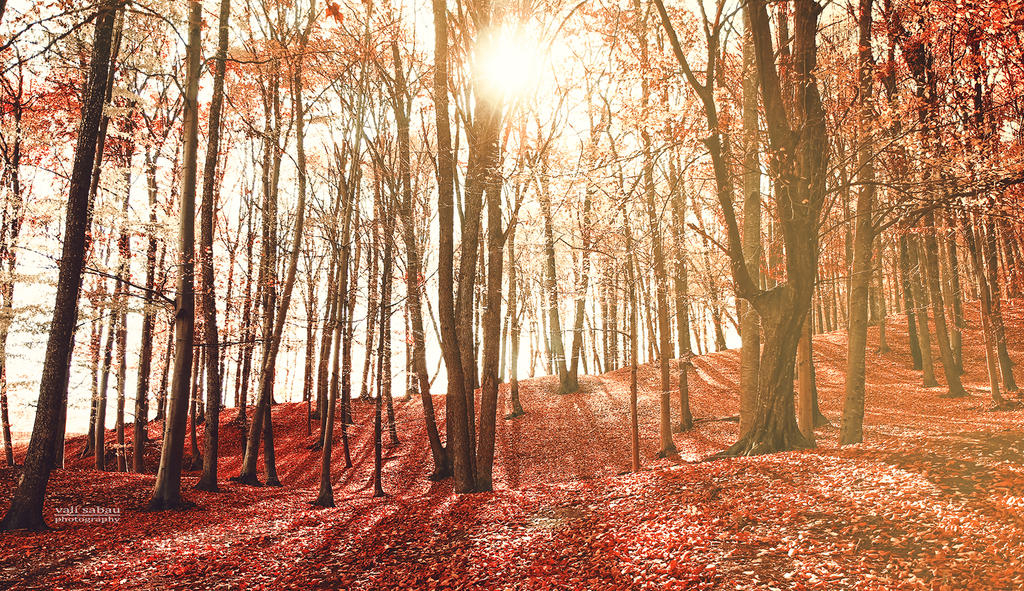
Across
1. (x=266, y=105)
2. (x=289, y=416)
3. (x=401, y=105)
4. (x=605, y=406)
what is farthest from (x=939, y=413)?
(x=289, y=416)

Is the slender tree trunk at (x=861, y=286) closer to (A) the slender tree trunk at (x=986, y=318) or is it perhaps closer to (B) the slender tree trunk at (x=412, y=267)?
(A) the slender tree trunk at (x=986, y=318)

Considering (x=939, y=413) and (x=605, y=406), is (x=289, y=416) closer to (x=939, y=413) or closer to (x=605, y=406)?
(x=605, y=406)

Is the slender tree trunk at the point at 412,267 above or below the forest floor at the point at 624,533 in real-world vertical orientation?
above

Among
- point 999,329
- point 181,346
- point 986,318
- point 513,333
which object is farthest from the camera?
point 513,333

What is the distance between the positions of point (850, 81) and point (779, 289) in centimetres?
483

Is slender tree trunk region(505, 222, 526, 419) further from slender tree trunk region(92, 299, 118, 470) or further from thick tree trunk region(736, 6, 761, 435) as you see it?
slender tree trunk region(92, 299, 118, 470)

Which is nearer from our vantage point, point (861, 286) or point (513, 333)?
point (861, 286)

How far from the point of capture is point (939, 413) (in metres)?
14.6

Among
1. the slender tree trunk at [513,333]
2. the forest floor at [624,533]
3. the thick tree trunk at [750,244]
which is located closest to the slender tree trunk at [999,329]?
the thick tree trunk at [750,244]

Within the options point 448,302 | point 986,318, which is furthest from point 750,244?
point 986,318

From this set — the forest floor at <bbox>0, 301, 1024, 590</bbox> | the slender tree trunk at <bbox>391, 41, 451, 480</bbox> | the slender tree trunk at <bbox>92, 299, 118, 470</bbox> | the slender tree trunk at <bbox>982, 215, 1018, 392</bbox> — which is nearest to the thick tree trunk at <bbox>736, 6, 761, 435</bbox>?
the forest floor at <bbox>0, 301, 1024, 590</bbox>

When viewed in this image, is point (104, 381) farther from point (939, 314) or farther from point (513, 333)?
point (939, 314)

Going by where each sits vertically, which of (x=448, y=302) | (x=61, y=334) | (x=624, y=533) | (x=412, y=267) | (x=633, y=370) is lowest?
(x=624, y=533)

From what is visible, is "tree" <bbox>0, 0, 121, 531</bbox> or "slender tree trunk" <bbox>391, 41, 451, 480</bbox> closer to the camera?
"tree" <bbox>0, 0, 121, 531</bbox>
